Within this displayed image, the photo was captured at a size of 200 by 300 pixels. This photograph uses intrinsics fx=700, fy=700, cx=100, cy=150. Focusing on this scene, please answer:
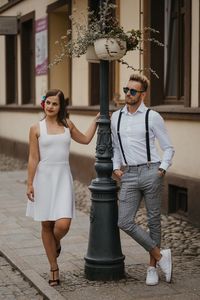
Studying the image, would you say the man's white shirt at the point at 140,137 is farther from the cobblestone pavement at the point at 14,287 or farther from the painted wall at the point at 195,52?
the painted wall at the point at 195,52

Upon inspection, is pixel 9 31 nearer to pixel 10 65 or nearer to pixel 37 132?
pixel 10 65

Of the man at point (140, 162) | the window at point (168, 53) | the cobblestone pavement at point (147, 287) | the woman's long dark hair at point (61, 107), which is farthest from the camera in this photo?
the window at point (168, 53)

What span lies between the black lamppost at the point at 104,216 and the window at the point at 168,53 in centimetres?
408

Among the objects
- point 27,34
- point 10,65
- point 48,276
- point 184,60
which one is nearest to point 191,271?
point 48,276

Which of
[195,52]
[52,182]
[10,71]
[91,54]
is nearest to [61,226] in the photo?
[52,182]

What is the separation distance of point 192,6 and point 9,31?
1052 centimetres

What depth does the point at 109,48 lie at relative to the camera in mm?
6484

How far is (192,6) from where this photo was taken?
31.8 feet

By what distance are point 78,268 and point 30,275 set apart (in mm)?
550

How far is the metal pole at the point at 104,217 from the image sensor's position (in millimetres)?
6688

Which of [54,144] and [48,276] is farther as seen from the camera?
[48,276]

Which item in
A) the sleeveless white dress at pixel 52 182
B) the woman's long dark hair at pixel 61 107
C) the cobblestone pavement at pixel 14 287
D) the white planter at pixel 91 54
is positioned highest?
the white planter at pixel 91 54

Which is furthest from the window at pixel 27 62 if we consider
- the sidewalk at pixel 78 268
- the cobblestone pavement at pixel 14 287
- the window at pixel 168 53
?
the cobblestone pavement at pixel 14 287

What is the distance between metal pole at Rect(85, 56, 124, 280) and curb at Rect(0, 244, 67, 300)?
488mm
